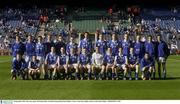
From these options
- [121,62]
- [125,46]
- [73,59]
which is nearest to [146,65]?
[121,62]

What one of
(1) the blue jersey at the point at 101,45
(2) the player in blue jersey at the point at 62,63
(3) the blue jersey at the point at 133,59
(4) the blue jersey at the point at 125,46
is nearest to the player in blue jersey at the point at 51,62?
(2) the player in blue jersey at the point at 62,63

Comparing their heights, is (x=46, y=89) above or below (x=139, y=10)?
below

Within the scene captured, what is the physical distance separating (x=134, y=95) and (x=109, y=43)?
5.57m

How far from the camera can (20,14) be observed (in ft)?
169

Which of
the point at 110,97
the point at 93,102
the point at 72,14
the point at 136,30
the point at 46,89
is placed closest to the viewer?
the point at 93,102

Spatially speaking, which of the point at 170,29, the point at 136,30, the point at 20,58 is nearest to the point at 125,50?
the point at 20,58

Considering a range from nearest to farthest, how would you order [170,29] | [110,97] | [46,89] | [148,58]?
[110,97]
[46,89]
[148,58]
[170,29]

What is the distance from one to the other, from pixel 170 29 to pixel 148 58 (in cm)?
2785

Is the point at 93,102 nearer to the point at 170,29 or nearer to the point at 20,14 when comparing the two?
the point at 170,29

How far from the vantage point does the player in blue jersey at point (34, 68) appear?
69.1 ft

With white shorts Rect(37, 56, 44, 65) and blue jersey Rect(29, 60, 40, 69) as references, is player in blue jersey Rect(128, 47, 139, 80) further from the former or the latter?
blue jersey Rect(29, 60, 40, 69)

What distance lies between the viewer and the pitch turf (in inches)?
633

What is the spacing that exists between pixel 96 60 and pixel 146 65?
81.2 inches

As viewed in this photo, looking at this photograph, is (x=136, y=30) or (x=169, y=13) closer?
(x=136, y=30)
